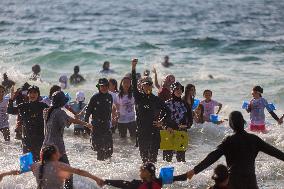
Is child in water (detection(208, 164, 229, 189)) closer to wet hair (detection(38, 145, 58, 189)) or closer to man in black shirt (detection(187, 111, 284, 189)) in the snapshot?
man in black shirt (detection(187, 111, 284, 189))

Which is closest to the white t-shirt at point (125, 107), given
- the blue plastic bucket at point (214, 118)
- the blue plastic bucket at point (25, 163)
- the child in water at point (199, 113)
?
the child in water at point (199, 113)

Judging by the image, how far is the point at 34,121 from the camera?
9852 millimetres

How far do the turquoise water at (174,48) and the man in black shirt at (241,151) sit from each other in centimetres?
284

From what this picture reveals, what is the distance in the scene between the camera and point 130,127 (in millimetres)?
13906

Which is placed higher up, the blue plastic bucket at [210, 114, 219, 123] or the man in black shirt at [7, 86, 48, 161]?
the man in black shirt at [7, 86, 48, 161]

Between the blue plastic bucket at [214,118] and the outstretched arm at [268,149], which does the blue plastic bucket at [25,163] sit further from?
the blue plastic bucket at [214,118]

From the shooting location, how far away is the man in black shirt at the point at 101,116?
10945mm

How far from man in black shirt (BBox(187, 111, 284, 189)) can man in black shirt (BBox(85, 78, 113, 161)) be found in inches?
145

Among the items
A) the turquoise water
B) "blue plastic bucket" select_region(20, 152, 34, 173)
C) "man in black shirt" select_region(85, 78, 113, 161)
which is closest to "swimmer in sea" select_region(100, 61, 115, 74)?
the turquoise water

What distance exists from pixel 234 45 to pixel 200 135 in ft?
73.4

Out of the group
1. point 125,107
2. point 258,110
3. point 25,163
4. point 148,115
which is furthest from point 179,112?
point 258,110

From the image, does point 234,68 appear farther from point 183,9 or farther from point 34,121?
A: point 183,9

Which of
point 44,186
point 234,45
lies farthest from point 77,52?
point 44,186

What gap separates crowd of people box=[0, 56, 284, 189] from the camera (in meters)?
7.53
